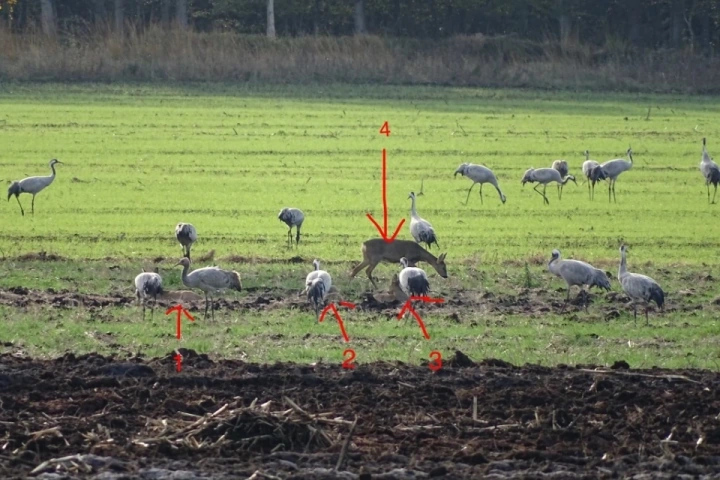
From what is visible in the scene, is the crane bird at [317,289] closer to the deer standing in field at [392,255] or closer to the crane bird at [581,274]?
the deer standing in field at [392,255]

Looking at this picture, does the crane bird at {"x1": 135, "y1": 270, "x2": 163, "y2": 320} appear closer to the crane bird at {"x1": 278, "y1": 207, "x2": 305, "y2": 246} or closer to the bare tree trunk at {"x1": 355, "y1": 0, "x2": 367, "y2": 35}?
the crane bird at {"x1": 278, "y1": 207, "x2": 305, "y2": 246}

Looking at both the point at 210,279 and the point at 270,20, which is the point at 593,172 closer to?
the point at 210,279

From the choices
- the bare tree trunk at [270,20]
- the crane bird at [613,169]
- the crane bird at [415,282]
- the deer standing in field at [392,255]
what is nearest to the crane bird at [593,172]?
the crane bird at [613,169]

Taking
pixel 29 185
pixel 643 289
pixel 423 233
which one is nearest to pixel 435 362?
pixel 643 289

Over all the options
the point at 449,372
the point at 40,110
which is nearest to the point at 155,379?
the point at 449,372

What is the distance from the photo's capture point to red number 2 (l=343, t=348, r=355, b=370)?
1297 centimetres

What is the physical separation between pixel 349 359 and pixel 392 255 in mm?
5940

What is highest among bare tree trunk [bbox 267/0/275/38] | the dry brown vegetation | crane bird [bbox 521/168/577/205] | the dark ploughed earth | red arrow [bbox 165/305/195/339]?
bare tree trunk [bbox 267/0/275/38]

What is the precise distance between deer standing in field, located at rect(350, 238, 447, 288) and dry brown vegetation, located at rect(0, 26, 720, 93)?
28969 millimetres

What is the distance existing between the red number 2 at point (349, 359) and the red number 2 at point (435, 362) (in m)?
0.80

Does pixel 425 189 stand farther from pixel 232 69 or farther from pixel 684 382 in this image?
pixel 232 69

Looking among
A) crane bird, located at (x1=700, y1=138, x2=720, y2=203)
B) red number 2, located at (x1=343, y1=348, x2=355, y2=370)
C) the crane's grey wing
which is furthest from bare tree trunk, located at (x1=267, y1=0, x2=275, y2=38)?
red number 2, located at (x1=343, y1=348, x2=355, y2=370)

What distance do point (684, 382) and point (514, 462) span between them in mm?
3104

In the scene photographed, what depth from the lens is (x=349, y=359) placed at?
13570mm
